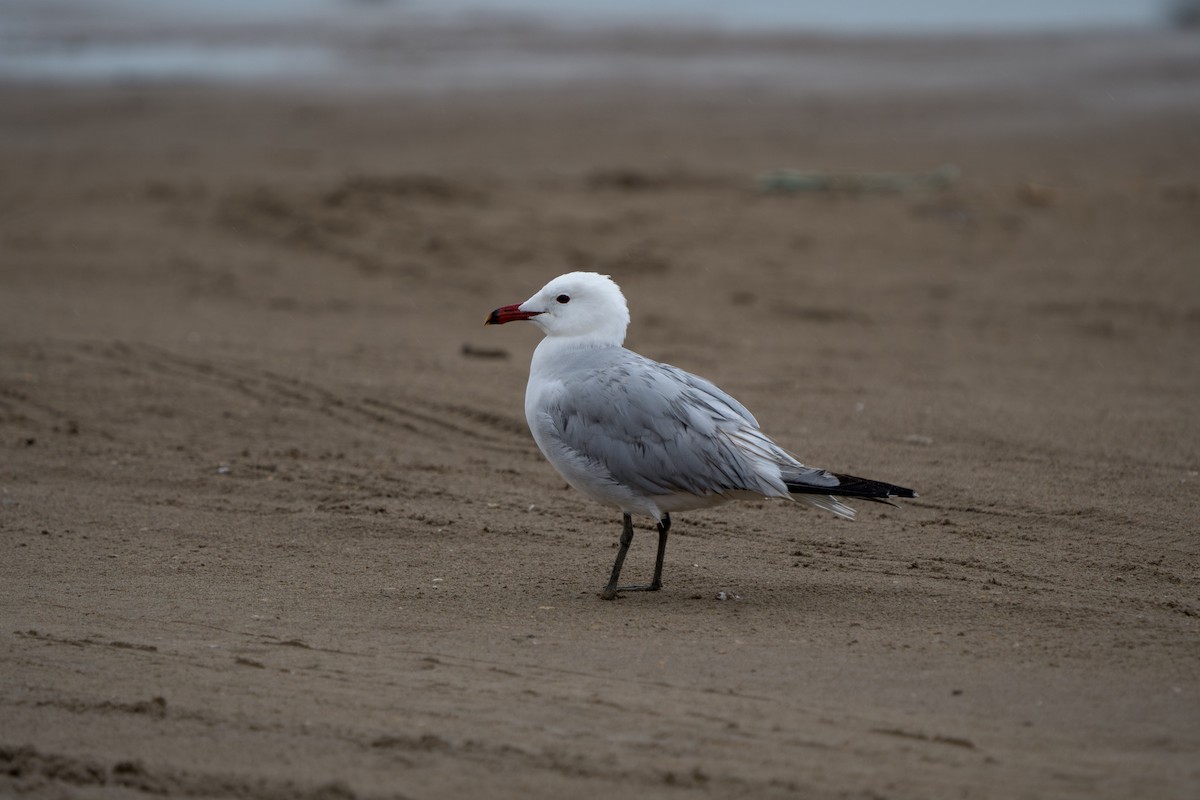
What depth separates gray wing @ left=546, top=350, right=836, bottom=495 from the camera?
5.55 m

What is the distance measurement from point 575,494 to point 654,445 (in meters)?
1.67

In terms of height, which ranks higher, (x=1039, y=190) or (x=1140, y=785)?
(x=1039, y=190)

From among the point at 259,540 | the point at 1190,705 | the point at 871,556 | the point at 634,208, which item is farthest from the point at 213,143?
the point at 1190,705

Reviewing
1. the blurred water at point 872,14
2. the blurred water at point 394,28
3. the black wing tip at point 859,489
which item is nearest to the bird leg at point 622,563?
the black wing tip at point 859,489

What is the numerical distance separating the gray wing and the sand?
1.80 ft

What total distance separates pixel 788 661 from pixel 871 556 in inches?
55.1

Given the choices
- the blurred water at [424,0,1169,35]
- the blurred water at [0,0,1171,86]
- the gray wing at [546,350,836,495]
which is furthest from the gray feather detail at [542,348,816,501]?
the blurred water at [424,0,1169,35]

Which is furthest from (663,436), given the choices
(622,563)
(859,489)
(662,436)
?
(859,489)

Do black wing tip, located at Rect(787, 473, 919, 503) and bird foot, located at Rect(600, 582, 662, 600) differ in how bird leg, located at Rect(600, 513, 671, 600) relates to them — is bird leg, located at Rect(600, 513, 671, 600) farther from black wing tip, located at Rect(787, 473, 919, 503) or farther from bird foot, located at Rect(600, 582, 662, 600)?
black wing tip, located at Rect(787, 473, 919, 503)

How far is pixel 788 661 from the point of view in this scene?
16.1 feet

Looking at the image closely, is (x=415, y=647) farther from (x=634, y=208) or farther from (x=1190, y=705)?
(x=634, y=208)

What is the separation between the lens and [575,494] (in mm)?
7234

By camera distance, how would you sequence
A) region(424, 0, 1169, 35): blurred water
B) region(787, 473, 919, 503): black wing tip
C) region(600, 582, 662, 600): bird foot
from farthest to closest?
region(424, 0, 1169, 35): blurred water
region(600, 582, 662, 600): bird foot
region(787, 473, 919, 503): black wing tip

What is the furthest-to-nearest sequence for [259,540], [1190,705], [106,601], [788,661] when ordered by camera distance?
[259,540], [106,601], [788,661], [1190,705]
